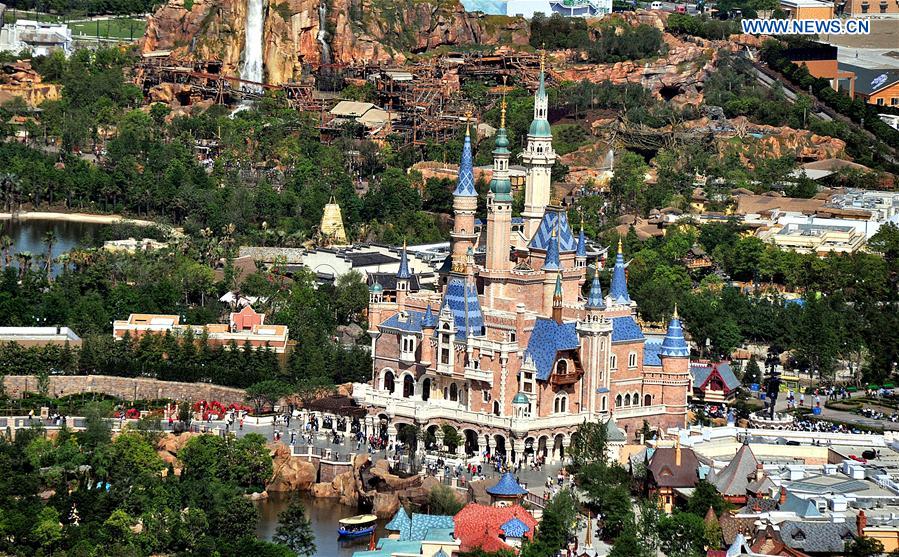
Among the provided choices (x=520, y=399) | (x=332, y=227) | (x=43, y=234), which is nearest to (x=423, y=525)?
(x=520, y=399)

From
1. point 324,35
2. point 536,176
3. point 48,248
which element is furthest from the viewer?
point 324,35

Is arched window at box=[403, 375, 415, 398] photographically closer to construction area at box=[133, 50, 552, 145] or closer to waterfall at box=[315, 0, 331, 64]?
construction area at box=[133, 50, 552, 145]

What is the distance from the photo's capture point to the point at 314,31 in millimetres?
187000

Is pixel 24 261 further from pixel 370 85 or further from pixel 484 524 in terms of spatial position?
pixel 484 524

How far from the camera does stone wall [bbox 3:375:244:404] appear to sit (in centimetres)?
11581

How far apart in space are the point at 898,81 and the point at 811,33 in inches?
529

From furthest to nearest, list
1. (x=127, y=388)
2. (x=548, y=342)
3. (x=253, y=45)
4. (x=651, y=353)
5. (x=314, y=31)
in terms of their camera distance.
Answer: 1. (x=253, y=45)
2. (x=314, y=31)
3. (x=127, y=388)
4. (x=651, y=353)
5. (x=548, y=342)

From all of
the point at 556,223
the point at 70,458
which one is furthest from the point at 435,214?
the point at 70,458

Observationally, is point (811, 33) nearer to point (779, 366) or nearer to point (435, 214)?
point (435, 214)

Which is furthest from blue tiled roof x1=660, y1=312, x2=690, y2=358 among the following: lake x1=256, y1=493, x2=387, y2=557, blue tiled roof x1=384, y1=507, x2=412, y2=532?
blue tiled roof x1=384, y1=507, x2=412, y2=532

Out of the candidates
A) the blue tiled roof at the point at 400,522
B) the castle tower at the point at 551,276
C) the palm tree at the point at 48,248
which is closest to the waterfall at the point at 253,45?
the palm tree at the point at 48,248

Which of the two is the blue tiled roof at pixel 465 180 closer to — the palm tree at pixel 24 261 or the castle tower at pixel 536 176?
the castle tower at pixel 536 176

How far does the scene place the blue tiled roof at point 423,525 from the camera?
3570 inches

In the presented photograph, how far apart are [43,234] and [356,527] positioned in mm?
60969
